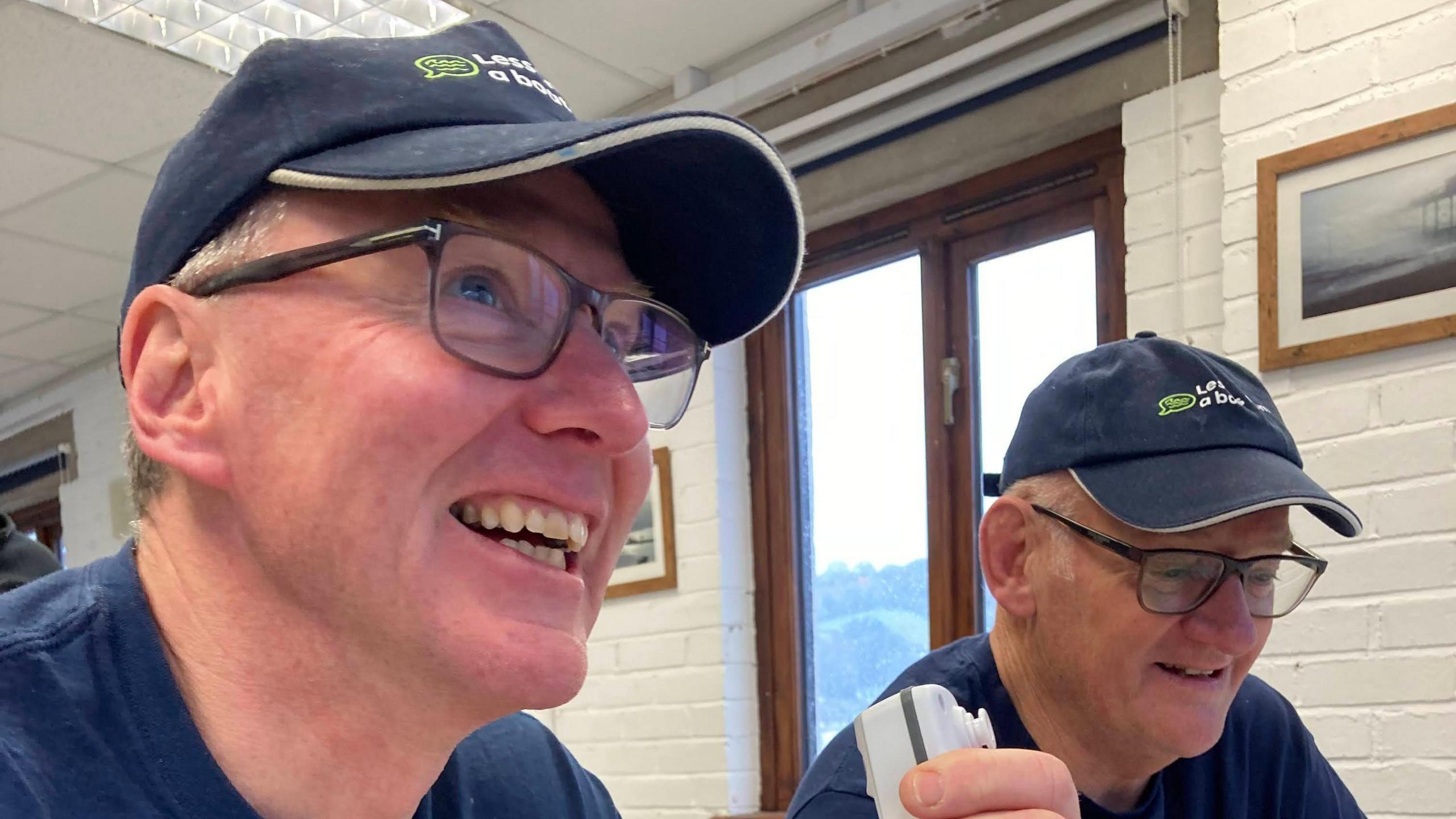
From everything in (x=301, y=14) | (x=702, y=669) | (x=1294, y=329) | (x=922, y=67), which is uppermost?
(x=301, y=14)

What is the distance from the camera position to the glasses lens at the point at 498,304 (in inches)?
25.2

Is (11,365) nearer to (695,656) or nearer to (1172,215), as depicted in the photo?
(695,656)

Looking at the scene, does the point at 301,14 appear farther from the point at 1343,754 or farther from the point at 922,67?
the point at 1343,754

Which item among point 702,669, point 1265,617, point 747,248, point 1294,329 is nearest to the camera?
point 747,248

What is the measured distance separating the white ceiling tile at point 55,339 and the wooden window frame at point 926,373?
2.84 meters

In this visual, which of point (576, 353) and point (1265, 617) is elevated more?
point (576, 353)

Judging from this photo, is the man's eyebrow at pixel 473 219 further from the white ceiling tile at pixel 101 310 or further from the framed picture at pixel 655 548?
the white ceiling tile at pixel 101 310

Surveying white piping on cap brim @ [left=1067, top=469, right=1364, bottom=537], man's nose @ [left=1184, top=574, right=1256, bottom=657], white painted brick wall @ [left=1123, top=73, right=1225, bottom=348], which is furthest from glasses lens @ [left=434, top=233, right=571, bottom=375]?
white painted brick wall @ [left=1123, top=73, right=1225, bottom=348]

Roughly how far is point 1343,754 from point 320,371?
181 cm

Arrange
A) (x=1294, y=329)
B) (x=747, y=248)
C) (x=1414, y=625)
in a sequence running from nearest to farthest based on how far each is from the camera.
Result: (x=747, y=248)
(x=1414, y=625)
(x=1294, y=329)

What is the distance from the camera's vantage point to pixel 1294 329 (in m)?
1.89

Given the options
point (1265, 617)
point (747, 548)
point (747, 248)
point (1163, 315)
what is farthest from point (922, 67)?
point (747, 248)

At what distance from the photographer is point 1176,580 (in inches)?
47.6

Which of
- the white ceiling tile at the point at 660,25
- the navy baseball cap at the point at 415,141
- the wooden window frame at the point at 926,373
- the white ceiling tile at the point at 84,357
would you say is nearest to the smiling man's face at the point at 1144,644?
the navy baseball cap at the point at 415,141
